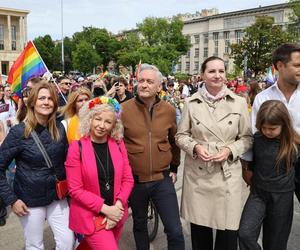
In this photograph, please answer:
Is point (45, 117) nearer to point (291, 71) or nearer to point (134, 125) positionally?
point (134, 125)

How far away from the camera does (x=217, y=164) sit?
3.21 meters

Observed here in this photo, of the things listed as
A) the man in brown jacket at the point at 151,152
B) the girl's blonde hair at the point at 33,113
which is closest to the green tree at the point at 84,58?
the man in brown jacket at the point at 151,152

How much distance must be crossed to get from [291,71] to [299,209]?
2.93 m

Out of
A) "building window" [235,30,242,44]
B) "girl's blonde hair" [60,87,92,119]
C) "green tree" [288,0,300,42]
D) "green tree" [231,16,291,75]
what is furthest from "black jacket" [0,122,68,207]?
"building window" [235,30,242,44]

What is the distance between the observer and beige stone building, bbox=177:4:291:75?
236 feet

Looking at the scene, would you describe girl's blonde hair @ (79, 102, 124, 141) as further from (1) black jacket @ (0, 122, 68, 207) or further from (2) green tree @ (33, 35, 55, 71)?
(2) green tree @ (33, 35, 55, 71)

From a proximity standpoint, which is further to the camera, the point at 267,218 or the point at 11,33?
the point at 11,33

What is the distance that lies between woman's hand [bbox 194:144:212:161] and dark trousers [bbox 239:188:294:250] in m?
0.54

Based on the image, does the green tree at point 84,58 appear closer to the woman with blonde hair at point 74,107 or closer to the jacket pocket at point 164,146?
the woman with blonde hair at point 74,107

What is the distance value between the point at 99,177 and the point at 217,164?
40.8 inches

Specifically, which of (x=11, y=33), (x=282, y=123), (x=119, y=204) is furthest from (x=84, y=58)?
(x=282, y=123)

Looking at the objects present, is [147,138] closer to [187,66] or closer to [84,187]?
[84,187]

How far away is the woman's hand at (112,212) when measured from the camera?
115 inches

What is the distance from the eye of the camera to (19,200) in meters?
3.00
